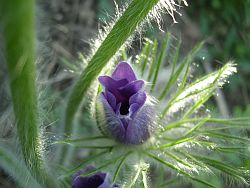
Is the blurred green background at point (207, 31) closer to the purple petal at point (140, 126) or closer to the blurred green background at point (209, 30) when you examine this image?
the blurred green background at point (209, 30)

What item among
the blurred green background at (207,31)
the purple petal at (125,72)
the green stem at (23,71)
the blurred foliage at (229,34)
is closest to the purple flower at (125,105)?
the purple petal at (125,72)

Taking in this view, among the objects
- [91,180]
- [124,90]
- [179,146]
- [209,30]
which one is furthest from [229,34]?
[91,180]

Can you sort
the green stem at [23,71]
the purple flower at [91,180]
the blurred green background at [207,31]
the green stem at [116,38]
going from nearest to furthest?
1. the green stem at [23,71]
2. the green stem at [116,38]
3. the purple flower at [91,180]
4. the blurred green background at [207,31]

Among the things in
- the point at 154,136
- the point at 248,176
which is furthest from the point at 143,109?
A: the point at 248,176

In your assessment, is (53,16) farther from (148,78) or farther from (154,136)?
(154,136)

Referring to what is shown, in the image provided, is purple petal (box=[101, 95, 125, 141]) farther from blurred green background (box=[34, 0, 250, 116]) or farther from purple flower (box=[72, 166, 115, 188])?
blurred green background (box=[34, 0, 250, 116])

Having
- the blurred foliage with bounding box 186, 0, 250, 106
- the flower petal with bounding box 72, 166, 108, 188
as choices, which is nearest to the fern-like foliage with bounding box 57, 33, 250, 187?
the flower petal with bounding box 72, 166, 108, 188
